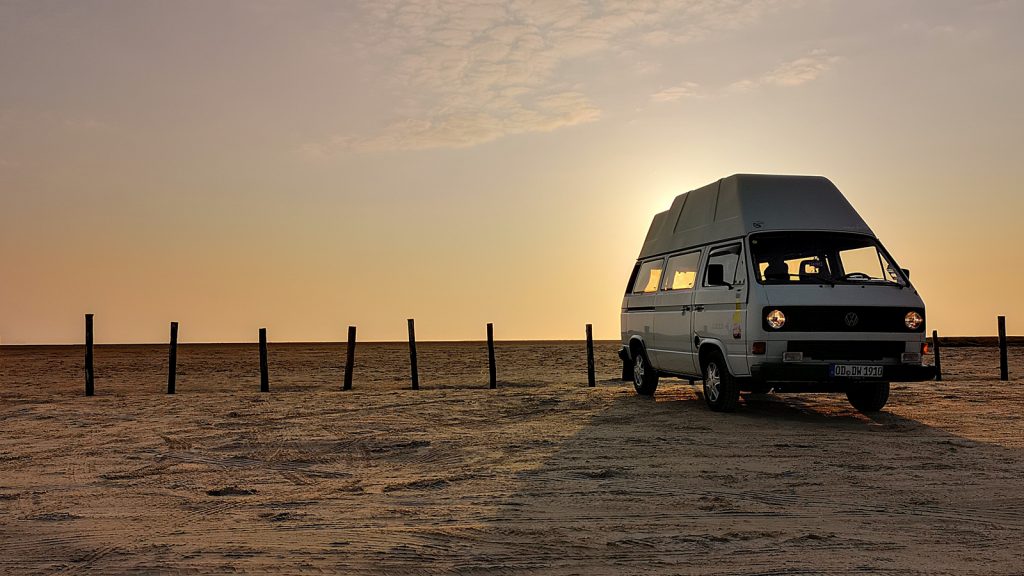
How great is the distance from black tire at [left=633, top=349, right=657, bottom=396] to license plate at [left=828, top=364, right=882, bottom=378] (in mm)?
4184

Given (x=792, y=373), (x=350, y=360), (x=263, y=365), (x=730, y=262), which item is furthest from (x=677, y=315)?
(x=263, y=365)

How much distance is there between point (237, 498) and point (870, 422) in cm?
851

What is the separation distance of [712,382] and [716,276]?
169cm

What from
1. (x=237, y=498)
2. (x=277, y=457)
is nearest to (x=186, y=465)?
(x=277, y=457)

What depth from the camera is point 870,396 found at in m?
Answer: 12.8

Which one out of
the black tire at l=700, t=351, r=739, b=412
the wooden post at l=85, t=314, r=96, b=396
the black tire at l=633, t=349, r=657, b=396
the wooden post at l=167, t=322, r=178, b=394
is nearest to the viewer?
the black tire at l=700, t=351, r=739, b=412

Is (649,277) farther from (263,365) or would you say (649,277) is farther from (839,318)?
(263,365)

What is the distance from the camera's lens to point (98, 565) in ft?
16.8

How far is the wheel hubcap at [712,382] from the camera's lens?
12.5 metres

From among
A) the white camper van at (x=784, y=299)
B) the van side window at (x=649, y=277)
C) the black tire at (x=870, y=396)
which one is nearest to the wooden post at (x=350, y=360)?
the van side window at (x=649, y=277)

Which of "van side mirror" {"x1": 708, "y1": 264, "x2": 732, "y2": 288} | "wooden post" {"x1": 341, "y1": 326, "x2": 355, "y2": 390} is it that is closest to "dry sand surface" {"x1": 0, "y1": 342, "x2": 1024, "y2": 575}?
"van side mirror" {"x1": 708, "y1": 264, "x2": 732, "y2": 288}

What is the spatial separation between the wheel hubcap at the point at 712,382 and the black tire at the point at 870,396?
6.17ft

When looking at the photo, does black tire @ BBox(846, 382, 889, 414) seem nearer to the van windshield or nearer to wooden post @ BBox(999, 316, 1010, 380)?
the van windshield

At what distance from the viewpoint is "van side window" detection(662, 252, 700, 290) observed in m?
13.3
